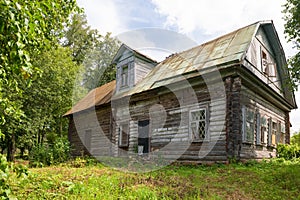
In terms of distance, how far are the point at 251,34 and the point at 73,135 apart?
14.9m

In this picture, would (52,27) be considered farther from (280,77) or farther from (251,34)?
(280,77)

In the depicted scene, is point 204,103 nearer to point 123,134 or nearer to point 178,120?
point 178,120

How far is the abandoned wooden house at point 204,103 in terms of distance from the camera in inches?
396

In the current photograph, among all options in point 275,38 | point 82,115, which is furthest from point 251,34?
point 82,115

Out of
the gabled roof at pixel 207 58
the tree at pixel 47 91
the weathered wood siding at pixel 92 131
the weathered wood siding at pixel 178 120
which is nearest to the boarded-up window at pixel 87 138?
the weathered wood siding at pixel 92 131

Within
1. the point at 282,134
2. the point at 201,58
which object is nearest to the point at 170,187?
the point at 201,58

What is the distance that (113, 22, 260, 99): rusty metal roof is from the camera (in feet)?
35.8

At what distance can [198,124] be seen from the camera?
428 inches

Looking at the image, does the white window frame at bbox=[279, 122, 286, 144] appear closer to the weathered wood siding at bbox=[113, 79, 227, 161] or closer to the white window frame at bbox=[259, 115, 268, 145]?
the white window frame at bbox=[259, 115, 268, 145]

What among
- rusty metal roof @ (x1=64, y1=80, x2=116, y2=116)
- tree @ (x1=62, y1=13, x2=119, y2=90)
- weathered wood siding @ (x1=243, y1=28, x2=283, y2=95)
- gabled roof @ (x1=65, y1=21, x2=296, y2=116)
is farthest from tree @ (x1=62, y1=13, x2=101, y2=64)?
weathered wood siding @ (x1=243, y1=28, x2=283, y2=95)

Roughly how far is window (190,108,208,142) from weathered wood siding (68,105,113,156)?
6092mm

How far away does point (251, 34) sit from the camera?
38.3 feet

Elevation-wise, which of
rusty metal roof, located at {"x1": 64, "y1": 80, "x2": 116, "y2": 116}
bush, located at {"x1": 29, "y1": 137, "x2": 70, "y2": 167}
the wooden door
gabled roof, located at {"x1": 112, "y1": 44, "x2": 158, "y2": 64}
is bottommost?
bush, located at {"x1": 29, "y1": 137, "x2": 70, "y2": 167}

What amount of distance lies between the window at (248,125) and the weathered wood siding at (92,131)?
314 inches
